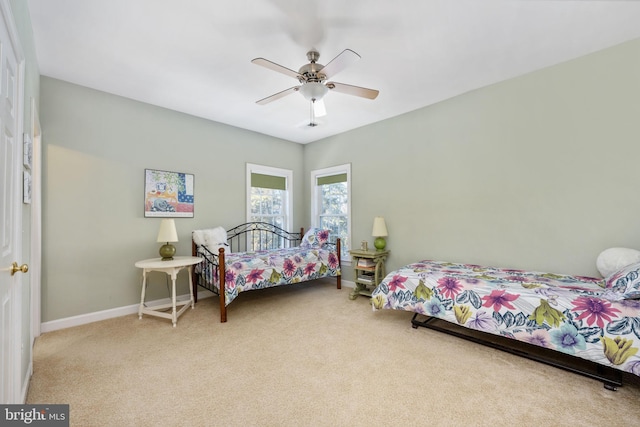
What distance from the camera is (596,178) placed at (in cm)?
261

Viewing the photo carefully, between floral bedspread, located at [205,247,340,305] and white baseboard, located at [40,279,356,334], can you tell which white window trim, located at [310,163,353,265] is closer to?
floral bedspread, located at [205,247,340,305]

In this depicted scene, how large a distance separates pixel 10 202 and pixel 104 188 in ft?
7.00

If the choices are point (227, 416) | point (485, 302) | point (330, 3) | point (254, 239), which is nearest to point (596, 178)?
point (485, 302)

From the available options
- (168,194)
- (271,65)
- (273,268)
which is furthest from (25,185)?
(273,268)

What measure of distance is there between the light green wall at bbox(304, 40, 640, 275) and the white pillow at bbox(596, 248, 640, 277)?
0.22 m

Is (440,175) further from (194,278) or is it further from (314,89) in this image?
(194,278)

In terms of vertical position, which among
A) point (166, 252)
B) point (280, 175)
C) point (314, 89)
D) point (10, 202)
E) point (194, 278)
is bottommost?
point (194, 278)

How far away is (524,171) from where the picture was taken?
3010mm

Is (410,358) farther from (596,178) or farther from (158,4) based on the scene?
(158,4)

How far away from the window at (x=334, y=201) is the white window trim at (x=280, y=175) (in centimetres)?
41

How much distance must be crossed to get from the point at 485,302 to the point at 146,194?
12.7ft

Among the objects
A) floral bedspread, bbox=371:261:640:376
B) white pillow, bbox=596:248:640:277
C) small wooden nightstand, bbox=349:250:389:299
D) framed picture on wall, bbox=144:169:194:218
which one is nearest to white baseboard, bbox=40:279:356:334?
framed picture on wall, bbox=144:169:194:218

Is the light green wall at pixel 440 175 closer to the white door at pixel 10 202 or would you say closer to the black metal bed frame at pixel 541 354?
the black metal bed frame at pixel 541 354

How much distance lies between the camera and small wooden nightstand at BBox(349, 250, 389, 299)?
13.0ft
